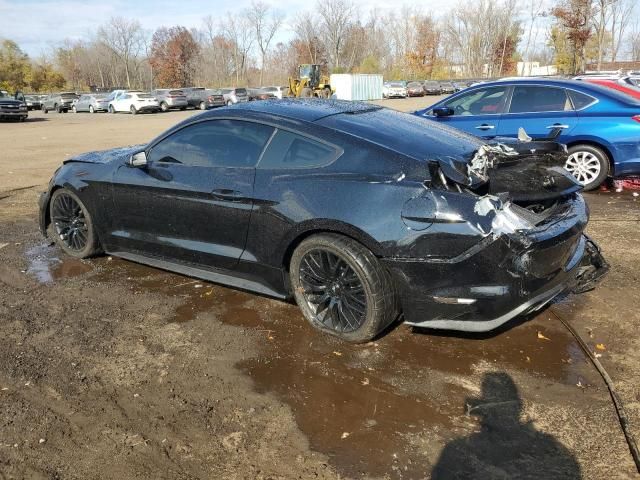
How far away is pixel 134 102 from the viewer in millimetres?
37094

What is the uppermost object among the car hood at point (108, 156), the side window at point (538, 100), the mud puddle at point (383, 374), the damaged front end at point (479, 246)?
the side window at point (538, 100)

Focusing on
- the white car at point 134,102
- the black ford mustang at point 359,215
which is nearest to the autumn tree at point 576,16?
the white car at point 134,102

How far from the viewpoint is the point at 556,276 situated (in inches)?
133

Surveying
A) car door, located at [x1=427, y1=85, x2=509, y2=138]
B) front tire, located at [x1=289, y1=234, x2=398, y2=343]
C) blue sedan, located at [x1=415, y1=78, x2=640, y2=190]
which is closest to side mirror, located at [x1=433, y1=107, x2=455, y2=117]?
blue sedan, located at [x1=415, y1=78, x2=640, y2=190]

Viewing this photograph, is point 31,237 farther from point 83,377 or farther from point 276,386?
point 276,386

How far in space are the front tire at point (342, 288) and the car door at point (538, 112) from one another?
5.32m

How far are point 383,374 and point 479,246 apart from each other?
0.96 m

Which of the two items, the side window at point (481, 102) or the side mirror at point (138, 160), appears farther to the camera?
the side window at point (481, 102)

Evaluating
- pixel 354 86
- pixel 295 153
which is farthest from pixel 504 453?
pixel 354 86

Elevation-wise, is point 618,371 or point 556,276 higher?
point 556,276

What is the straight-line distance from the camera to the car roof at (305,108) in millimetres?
3926

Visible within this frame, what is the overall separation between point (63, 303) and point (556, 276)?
369 cm

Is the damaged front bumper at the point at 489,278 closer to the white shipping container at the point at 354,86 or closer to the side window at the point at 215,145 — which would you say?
the side window at the point at 215,145

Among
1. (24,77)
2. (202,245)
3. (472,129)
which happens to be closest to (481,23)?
(24,77)
